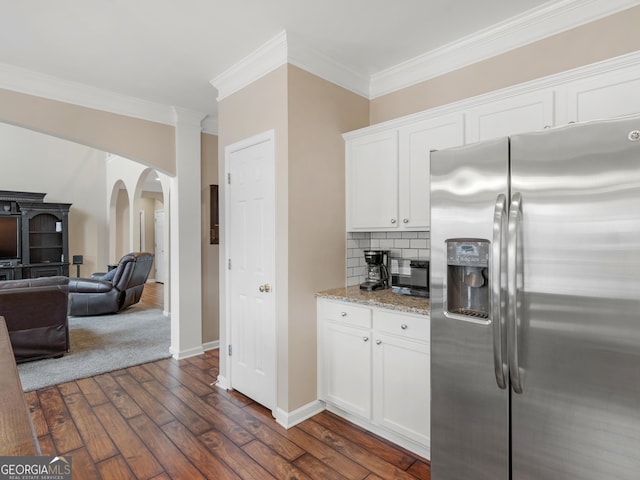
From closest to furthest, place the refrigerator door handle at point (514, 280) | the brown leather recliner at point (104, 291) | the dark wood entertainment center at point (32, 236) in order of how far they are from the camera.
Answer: the refrigerator door handle at point (514, 280) < the brown leather recliner at point (104, 291) < the dark wood entertainment center at point (32, 236)

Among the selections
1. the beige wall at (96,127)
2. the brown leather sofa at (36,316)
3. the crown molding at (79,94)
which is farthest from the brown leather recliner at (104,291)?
the crown molding at (79,94)

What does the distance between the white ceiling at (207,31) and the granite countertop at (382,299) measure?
1.84m

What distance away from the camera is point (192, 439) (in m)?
2.39

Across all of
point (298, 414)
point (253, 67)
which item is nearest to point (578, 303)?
point (298, 414)

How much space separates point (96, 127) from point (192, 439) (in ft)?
9.74

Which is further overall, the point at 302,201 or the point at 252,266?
the point at 252,266

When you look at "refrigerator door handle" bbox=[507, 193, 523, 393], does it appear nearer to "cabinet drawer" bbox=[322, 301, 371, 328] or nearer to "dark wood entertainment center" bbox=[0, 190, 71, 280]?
"cabinet drawer" bbox=[322, 301, 371, 328]

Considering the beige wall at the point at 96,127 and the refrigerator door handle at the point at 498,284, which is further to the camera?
the beige wall at the point at 96,127

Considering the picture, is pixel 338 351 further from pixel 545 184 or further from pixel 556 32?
pixel 556 32

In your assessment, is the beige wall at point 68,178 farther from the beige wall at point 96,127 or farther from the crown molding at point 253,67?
the crown molding at point 253,67

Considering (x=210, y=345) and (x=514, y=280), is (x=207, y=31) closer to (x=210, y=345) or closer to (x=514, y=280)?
(x=514, y=280)

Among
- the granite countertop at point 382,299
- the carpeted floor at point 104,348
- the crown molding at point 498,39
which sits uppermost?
the crown molding at point 498,39

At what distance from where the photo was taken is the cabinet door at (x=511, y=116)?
2018mm

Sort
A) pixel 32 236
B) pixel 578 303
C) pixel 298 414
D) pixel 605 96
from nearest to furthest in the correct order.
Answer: pixel 578 303 < pixel 605 96 < pixel 298 414 < pixel 32 236
